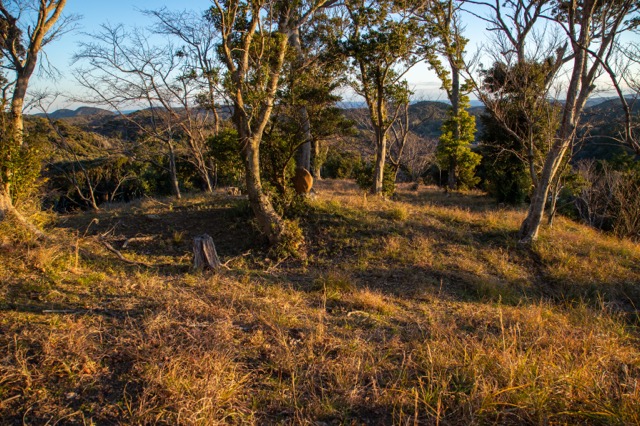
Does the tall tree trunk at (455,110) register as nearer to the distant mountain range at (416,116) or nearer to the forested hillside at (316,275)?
the distant mountain range at (416,116)

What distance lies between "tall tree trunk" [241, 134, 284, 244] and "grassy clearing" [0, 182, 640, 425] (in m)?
0.81

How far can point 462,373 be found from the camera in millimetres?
2689

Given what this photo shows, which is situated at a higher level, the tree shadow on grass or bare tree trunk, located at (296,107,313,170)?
bare tree trunk, located at (296,107,313,170)

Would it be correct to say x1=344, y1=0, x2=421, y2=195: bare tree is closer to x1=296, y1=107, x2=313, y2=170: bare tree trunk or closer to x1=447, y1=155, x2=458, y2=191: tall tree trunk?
x1=296, y1=107, x2=313, y2=170: bare tree trunk

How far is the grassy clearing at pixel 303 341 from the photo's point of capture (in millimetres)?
2314

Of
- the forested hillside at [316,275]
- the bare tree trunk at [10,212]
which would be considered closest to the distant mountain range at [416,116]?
the forested hillside at [316,275]

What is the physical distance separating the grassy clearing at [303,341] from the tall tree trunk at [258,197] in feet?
2.67

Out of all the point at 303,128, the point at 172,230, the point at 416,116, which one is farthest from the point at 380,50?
the point at 416,116

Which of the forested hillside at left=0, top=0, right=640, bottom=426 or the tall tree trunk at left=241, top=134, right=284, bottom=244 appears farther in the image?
the tall tree trunk at left=241, top=134, right=284, bottom=244

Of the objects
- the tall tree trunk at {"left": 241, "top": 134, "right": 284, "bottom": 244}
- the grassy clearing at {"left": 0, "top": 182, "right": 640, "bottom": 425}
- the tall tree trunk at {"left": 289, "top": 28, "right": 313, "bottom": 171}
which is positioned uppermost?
the tall tree trunk at {"left": 289, "top": 28, "right": 313, "bottom": 171}

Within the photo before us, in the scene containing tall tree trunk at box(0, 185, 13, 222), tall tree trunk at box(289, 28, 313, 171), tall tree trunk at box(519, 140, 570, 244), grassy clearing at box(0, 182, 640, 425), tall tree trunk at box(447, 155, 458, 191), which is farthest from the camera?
tall tree trunk at box(447, 155, 458, 191)

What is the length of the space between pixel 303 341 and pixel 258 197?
441cm

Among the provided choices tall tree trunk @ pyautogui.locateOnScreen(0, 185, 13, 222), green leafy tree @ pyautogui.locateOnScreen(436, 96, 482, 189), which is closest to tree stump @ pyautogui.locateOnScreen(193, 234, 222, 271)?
tall tree trunk @ pyautogui.locateOnScreen(0, 185, 13, 222)

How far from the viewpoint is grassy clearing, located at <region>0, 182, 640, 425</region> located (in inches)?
91.1
